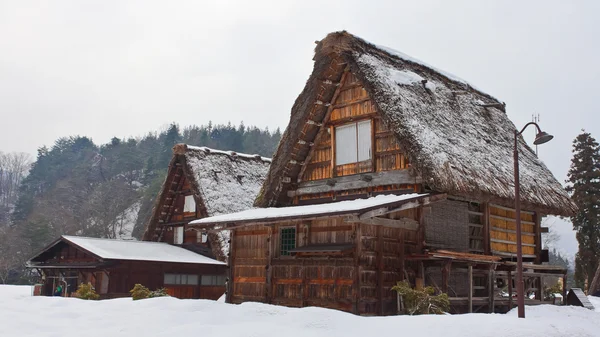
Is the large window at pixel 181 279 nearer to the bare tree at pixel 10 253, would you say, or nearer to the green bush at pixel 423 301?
the green bush at pixel 423 301

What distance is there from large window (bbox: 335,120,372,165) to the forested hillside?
36601 millimetres

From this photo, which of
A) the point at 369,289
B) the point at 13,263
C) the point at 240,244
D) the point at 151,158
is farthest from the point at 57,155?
the point at 369,289

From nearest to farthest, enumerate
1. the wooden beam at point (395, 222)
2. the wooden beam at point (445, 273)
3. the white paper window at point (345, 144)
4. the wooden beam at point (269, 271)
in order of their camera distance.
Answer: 1. the wooden beam at point (395, 222)
2. the wooden beam at point (445, 273)
3. the wooden beam at point (269, 271)
4. the white paper window at point (345, 144)

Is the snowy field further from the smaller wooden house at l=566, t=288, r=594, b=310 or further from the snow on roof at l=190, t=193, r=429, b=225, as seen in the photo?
the smaller wooden house at l=566, t=288, r=594, b=310

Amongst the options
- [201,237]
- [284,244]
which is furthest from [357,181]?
[201,237]

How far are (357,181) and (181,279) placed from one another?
40.4 feet

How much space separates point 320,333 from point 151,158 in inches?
2723

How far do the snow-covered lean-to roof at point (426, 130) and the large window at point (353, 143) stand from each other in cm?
115

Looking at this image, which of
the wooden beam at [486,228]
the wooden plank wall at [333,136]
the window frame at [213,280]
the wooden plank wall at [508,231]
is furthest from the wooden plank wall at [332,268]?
the window frame at [213,280]

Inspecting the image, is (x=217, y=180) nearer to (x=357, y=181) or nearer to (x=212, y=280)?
(x=212, y=280)

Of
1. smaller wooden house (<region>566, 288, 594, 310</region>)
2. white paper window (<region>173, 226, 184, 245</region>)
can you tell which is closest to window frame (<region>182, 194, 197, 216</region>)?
white paper window (<region>173, 226, 184, 245</region>)

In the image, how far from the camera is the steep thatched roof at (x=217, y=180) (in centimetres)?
2748

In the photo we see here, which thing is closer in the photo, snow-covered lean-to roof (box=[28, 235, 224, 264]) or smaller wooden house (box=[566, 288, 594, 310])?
smaller wooden house (box=[566, 288, 594, 310])

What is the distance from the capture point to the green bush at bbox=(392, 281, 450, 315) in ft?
47.4
